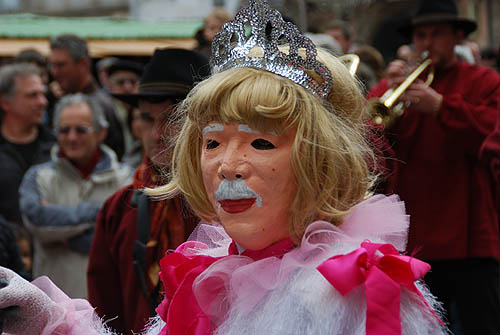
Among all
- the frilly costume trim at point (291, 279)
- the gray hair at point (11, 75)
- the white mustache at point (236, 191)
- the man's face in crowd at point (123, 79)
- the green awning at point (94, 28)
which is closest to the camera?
the frilly costume trim at point (291, 279)

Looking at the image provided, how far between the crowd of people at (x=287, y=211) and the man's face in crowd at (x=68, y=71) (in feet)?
9.61

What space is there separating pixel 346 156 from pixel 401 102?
7.48ft

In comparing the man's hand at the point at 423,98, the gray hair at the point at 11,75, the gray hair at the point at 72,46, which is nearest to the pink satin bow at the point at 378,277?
the man's hand at the point at 423,98

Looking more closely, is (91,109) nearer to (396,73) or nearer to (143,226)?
(143,226)

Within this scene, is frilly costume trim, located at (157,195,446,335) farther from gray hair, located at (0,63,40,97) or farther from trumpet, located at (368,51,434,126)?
gray hair, located at (0,63,40,97)

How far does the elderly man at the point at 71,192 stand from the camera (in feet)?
15.1

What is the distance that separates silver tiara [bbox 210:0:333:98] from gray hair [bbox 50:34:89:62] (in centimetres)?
481

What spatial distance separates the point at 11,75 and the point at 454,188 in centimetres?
370

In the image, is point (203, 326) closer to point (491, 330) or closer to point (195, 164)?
point (195, 164)

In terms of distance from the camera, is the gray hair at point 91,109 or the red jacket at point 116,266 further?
the gray hair at point 91,109

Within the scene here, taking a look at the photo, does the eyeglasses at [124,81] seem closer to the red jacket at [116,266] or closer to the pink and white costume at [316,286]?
the red jacket at [116,266]

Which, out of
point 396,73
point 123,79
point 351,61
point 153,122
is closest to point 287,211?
point 351,61

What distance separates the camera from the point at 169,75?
3893 millimetres

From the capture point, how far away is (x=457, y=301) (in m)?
4.36
